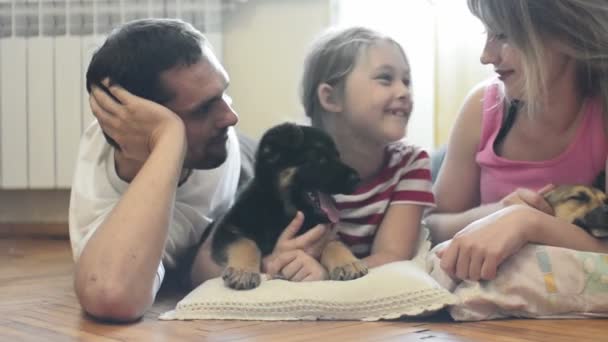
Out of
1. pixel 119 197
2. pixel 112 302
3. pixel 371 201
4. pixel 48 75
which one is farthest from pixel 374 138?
pixel 48 75

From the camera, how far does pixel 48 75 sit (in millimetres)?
3334

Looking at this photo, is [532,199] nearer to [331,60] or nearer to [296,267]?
[296,267]

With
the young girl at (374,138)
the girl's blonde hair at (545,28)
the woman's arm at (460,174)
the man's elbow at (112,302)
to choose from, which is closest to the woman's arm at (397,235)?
the young girl at (374,138)

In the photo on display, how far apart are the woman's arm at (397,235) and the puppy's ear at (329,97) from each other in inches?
11.0

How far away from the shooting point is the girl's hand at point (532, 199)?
5.17 feet

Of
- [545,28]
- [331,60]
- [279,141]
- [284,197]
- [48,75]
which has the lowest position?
[48,75]

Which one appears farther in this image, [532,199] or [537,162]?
[537,162]

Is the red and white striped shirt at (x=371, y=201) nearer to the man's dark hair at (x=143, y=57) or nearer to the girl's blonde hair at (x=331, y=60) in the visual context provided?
the girl's blonde hair at (x=331, y=60)

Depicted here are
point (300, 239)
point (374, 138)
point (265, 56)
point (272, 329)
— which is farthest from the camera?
point (265, 56)

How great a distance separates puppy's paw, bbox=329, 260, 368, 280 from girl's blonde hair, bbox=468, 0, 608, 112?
48 cm

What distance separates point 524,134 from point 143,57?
2.82 ft

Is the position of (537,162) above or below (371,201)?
above

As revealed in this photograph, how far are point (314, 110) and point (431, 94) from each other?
3.70 ft

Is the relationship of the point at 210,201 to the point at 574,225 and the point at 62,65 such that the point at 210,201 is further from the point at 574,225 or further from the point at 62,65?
the point at 62,65
